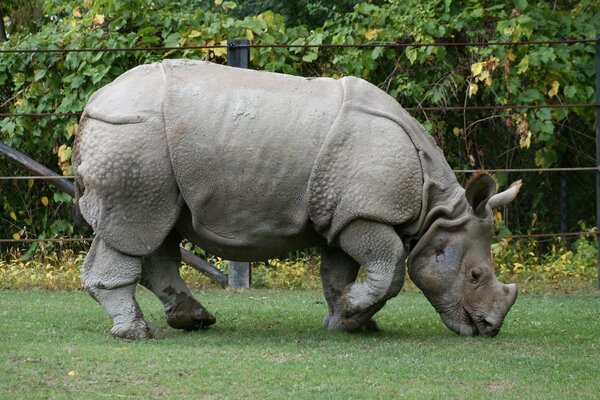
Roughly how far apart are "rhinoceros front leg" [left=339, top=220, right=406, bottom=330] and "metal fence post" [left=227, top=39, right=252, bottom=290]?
3.66 m

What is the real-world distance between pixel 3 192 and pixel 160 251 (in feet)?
17.6

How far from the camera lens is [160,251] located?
9312 millimetres

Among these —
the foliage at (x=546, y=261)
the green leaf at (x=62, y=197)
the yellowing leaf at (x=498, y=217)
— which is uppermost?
the green leaf at (x=62, y=197)

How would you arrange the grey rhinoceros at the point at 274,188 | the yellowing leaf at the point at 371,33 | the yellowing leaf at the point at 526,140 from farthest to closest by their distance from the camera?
the yellowing leaf at the point at 371,33, the yellowing leaf at the point at 526,140, the grey rhinoceros at the point at 274,188

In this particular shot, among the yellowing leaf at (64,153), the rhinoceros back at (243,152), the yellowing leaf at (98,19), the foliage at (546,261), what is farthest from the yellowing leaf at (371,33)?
the rhinoceros back at (243,152)

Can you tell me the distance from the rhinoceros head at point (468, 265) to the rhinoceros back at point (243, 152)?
95 cm

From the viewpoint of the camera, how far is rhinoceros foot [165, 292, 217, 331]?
9.26m

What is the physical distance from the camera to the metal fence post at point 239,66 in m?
12.5

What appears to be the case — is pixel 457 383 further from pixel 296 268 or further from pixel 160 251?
pixel 296 268

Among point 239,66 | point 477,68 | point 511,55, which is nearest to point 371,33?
point 477,68

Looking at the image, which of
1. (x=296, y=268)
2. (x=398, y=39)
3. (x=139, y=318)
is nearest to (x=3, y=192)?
(x=296, y=268)

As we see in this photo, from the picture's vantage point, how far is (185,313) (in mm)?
9258

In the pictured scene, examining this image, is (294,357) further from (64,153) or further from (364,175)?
(64,153)

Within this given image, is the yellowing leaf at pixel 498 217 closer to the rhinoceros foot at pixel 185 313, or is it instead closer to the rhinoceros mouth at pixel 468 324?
the rhinoceros mouth at pixel 468 324
